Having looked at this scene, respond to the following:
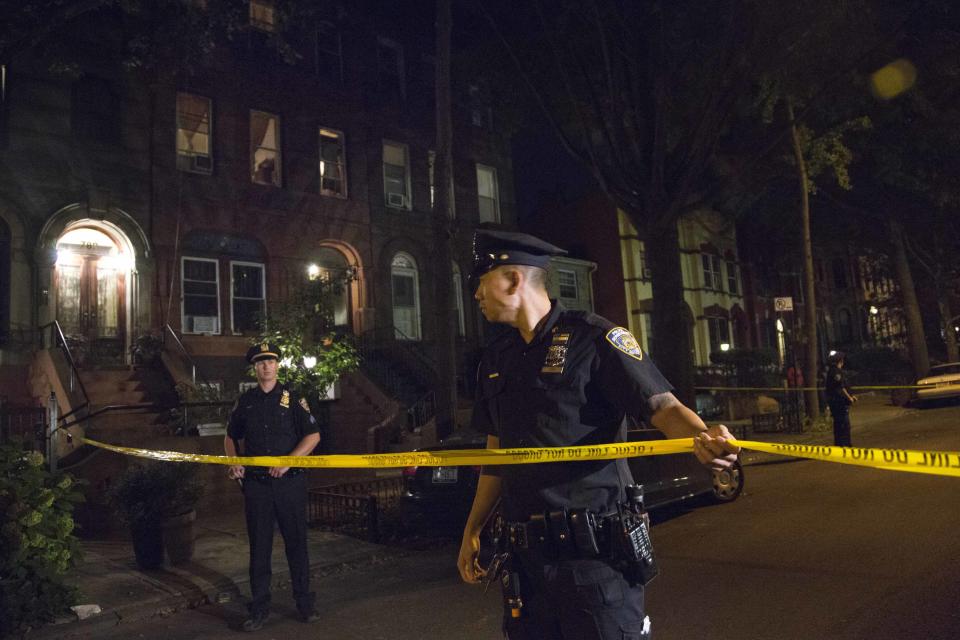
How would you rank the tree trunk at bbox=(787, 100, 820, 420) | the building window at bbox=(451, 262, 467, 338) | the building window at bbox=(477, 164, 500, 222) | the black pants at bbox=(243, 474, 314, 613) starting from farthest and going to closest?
the building window at bbox=(477, 164, 500, 222) < the building window at bbox=(451, 262, 467, 338) < the tree trunk at bbox=(787, 100, 820, 420) < the black pants at bbox=(243, 474, 314, 613)

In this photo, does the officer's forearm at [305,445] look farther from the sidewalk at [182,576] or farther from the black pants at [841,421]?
the black pants at [841,421]

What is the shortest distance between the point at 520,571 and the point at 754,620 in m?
2.83

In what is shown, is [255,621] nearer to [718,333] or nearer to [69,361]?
[69,361]

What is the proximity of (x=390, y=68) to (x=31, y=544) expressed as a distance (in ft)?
63.2

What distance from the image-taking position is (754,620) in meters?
4.67

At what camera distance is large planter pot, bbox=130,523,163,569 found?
23.4 feet

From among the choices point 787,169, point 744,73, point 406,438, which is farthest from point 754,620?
point 787,169

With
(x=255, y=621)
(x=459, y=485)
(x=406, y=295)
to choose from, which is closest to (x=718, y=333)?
(x=406, y=295)

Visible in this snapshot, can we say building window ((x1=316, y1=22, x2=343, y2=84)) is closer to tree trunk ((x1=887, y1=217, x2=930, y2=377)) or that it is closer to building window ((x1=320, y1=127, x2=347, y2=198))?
building window ((x1=320, y1=127, x2=347, y2=198))

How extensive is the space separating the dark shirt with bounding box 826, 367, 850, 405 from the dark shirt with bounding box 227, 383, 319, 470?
30.8 feet

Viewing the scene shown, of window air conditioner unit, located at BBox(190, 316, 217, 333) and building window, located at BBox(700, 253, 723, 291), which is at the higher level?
building window, located at BBox(700, 253, 723, 291)

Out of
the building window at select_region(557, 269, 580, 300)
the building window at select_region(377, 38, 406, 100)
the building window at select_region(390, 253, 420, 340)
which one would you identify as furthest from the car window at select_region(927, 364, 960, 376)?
the building window at select_region(377, 38, 406, 100)

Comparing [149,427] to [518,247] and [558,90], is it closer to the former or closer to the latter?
[558,90]

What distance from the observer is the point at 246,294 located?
1792 centimetres
